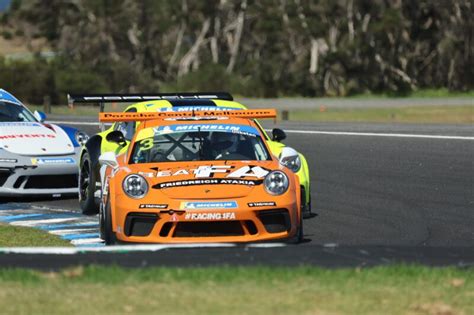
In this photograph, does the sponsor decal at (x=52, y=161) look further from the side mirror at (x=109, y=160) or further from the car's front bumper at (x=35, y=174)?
the side mirror at (x=109, y=160)

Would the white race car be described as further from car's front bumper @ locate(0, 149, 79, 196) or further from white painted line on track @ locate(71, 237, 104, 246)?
white painted line on track @ locate(71, 237, 104, 246)

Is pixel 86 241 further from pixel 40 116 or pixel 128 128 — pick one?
pixel 40 116

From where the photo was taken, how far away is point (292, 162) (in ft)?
40.0

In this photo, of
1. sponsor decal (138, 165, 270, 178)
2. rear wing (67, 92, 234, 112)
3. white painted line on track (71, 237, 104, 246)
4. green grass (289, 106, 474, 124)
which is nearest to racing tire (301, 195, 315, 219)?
rear wing (67, 92, 234, 112)

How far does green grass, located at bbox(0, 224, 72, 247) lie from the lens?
38.4ft

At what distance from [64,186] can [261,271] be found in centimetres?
777

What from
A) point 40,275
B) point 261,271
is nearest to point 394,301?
point 261,271

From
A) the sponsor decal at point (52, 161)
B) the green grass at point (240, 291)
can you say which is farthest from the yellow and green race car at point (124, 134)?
the green grass at point (240, 291)

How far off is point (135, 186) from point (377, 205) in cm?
482

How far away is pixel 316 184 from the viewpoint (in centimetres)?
1612

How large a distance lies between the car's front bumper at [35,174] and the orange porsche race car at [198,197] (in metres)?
3.53

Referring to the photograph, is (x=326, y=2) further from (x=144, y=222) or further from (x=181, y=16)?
(x=144, y=222)

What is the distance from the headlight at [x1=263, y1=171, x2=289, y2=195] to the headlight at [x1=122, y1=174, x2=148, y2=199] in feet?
3.30

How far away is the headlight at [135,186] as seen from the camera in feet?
32.5
